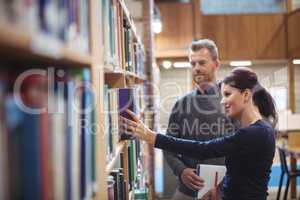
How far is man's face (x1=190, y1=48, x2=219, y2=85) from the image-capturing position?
7.55 feet

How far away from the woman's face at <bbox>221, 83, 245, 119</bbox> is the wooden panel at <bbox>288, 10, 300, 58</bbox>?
532 cm

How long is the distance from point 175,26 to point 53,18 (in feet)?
20.1

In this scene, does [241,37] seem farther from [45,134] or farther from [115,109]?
[45,134]

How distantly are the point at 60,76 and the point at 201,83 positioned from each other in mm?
1545

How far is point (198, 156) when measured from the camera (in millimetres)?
1772

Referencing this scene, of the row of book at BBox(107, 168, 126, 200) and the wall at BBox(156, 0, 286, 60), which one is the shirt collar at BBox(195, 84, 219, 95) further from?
the wall at BBox(156, 0, 286, 60)

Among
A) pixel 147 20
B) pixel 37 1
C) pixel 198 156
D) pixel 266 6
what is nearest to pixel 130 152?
pixel 198 156

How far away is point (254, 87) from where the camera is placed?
182 cm

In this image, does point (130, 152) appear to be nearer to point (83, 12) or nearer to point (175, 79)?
point (83, 12)

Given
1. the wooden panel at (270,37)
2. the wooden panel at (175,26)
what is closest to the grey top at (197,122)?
the wooden panel at (175,26)

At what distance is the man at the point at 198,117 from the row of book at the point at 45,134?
4.41 ft

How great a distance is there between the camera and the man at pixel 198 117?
7.19 ft

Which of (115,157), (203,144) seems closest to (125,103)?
(115,157)

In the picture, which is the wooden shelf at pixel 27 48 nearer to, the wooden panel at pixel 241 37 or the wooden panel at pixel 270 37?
the wooden panel at pixel 241 37
